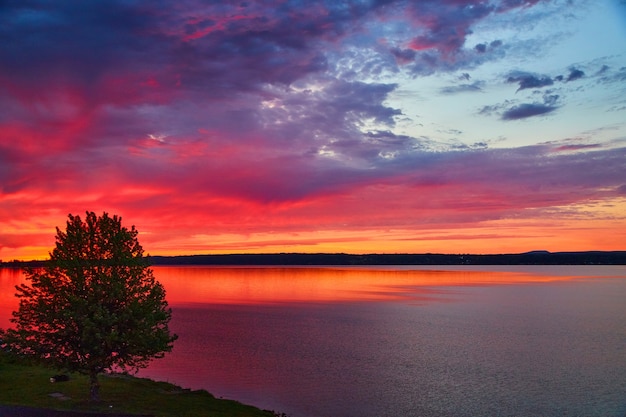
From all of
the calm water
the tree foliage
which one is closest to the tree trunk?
the tree foliage

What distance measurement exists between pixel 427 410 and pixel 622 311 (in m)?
92.4

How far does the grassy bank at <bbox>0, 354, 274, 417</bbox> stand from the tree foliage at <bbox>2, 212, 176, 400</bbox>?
234 centimetres

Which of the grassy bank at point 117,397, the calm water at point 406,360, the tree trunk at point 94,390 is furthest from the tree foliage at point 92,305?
the calm water at point 406,360

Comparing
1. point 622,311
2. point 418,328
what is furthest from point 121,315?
point 622,311

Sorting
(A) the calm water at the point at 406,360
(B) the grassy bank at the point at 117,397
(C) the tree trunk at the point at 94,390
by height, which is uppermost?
(C) the tree trunk at the point at 94,390

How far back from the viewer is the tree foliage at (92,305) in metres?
35.3

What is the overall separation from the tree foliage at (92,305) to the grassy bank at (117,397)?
2342 millimetres

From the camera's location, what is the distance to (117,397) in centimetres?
3900

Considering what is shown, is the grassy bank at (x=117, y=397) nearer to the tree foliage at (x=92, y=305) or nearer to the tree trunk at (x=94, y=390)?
the tree trunk at (x=94, y=390)

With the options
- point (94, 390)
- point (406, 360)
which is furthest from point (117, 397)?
point (406, 360)

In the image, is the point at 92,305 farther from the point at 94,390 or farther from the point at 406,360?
the point at 406,360

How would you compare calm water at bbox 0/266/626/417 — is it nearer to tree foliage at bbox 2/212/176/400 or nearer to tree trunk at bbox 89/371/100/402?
tree trunk at bbox 89/371/100/402

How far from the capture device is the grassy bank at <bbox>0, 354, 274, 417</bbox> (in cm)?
3569

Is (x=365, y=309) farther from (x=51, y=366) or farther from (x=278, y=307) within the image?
(x=51, y=366)
